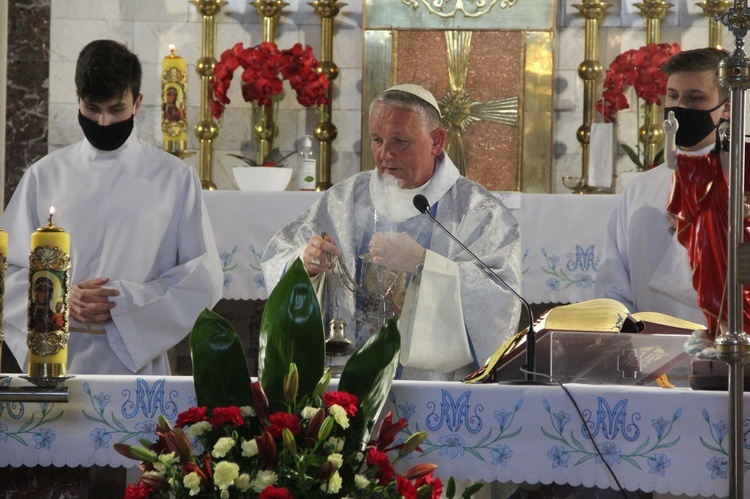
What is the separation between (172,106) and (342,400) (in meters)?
4.19

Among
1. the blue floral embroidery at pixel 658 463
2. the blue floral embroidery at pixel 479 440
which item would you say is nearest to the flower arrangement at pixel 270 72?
the blue floral embroidery at pixel 479 440

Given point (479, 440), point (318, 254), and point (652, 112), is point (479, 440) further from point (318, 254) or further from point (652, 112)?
point (652, 112)

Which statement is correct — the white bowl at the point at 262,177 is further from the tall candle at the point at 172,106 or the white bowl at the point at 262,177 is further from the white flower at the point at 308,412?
the white flower at the point at 308,412

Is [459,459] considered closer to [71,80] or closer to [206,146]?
[206,146]

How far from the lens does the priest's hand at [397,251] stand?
4078 millimetres

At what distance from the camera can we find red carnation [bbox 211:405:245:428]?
242 cm

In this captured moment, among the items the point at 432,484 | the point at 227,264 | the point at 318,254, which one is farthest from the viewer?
the point at 227,264

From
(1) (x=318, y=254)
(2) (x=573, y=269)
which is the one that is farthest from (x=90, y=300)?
(2) (x=573, y=269)

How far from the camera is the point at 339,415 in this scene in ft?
7.78

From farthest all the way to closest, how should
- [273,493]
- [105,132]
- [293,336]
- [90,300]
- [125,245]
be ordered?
[105,132] → [125,245] → [90,300] → [293,336] → [273,493]

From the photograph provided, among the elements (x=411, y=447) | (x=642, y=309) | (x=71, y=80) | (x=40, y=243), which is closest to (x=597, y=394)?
(x=411, y=447)

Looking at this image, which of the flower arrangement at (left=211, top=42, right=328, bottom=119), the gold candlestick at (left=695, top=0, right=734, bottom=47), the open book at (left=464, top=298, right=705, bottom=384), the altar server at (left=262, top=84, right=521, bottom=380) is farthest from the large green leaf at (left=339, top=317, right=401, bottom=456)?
the gold candlestick at (left=695, top=0, right=734, bottom=47)

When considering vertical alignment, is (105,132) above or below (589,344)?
above

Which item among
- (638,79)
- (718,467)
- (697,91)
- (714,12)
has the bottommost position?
(718,467)
